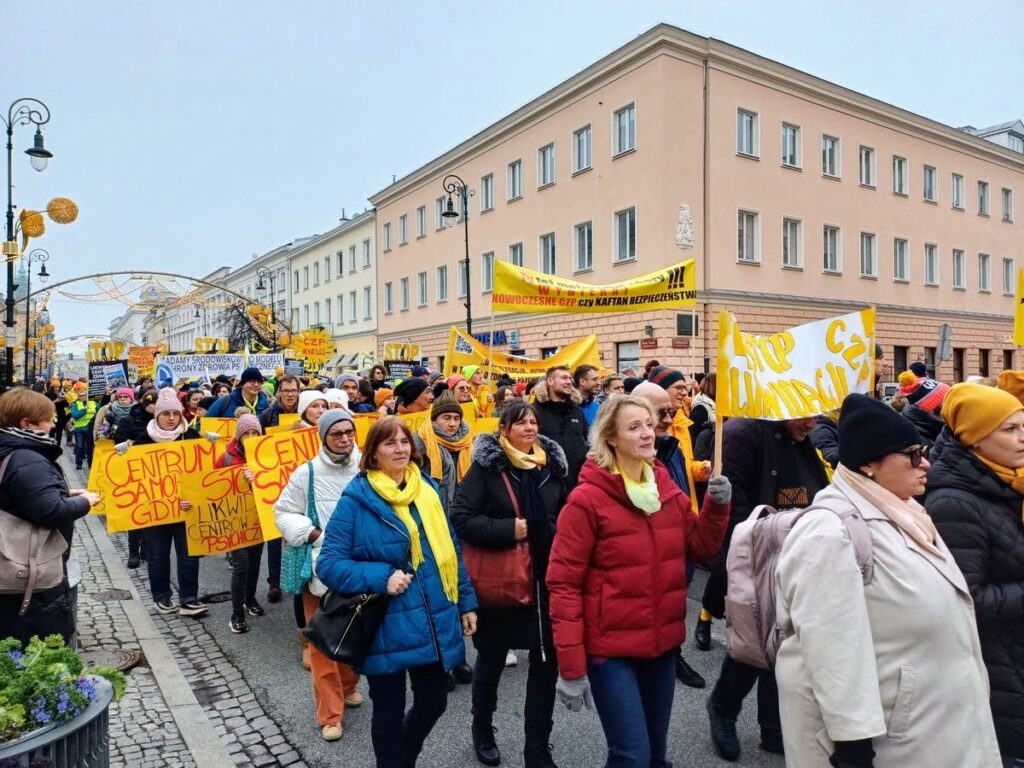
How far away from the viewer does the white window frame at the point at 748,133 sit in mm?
25312

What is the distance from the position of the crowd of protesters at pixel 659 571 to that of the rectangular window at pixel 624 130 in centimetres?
2161

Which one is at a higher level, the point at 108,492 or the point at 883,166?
the point at 883,166

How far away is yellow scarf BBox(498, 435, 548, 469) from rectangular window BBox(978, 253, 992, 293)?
37.2m

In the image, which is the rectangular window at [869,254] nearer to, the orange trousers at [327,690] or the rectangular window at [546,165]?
the rectangular window at [546,165]

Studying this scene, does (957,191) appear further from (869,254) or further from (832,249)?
(832,249)

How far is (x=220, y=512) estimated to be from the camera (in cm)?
649

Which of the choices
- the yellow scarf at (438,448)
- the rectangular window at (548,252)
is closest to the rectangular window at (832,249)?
the rectangular window at (548,252)

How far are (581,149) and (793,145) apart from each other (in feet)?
24.9

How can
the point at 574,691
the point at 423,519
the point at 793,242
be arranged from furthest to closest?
the point at 793,242 → the point at 423,519 → the point at 574,691

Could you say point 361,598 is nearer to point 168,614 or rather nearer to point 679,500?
point 679,500

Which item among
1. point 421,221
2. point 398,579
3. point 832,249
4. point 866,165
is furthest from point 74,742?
point 421,221

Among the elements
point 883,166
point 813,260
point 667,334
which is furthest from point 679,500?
point 883,166

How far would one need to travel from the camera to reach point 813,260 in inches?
1068

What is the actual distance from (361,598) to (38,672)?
3.82 feet
